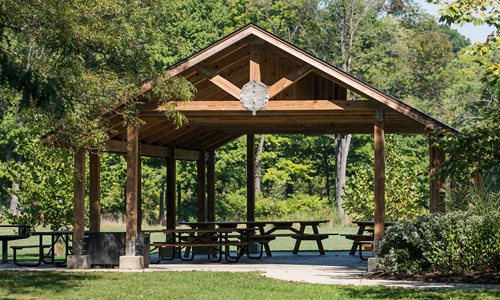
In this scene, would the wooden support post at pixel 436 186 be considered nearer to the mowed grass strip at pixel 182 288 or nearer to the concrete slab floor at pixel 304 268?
the concrete slab floor at pixel 304 268

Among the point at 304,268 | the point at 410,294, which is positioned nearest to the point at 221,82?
the point at 304,268

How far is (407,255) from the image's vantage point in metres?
17.6

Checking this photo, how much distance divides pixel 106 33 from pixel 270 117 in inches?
165

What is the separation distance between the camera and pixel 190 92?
62.0 ft

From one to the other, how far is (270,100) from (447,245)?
183 inches

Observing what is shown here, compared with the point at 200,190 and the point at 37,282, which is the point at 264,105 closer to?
the point at 37,282

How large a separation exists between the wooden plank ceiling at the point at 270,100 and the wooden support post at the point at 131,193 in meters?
0.36

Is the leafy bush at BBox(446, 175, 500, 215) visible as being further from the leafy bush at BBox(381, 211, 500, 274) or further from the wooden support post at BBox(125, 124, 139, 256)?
the wooden support post at BBox(125, 124, 139, 256)

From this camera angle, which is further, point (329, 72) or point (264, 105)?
point (264, 105)

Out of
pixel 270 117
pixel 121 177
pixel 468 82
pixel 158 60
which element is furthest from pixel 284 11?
pixel 270 117

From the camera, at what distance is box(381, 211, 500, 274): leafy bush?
16938mm

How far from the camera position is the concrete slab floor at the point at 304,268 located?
1625 centimetres

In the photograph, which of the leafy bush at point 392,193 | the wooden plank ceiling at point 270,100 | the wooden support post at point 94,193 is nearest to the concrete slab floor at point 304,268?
the wooden support post at point 94,193

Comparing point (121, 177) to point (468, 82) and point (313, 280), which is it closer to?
point (313, 280)
